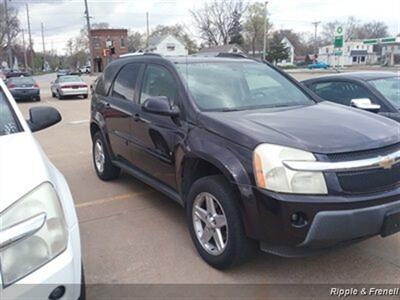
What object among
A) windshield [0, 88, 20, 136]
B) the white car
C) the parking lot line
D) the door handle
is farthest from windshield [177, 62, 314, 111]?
the parking lot line

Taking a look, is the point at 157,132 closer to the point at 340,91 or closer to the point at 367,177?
the point at 367,177

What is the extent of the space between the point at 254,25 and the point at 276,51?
6.60m

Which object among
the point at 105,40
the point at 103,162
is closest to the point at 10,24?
the point at 105,40

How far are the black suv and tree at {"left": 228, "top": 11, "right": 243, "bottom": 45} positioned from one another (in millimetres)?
75330

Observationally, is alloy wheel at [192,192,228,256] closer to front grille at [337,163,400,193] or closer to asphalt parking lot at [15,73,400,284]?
asphalt parking lot at [15,73,400,284]

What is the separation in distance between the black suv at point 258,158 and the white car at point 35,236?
1.29 meters

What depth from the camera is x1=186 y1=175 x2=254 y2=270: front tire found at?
10.7ft

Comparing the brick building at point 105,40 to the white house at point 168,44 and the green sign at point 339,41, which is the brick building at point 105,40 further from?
the green sign at point 339,41

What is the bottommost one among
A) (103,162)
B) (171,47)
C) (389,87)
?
(103,162)

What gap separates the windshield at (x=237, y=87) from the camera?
13.2 ft

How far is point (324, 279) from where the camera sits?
3.40m

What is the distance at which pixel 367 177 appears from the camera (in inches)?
119

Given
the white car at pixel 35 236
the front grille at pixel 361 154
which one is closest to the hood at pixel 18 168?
the white car at pixel 35 236

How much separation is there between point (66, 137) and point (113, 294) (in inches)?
313
